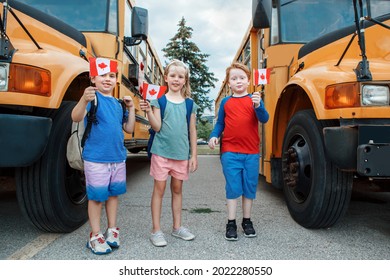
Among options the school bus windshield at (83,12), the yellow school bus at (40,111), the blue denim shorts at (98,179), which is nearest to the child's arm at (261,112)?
the blue denim shorts at (98,179)

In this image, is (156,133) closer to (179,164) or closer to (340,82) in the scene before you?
(179,164)

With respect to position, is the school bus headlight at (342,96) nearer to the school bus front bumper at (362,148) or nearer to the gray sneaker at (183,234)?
the school bus front bumper at (362,148)

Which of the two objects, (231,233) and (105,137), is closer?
(105,137)

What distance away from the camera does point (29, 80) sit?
67.5 inches

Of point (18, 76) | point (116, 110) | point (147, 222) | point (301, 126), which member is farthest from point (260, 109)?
point (18, 76)

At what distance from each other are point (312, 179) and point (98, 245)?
53.4 inches

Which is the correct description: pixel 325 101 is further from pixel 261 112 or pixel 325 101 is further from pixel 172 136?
pixel 172 136

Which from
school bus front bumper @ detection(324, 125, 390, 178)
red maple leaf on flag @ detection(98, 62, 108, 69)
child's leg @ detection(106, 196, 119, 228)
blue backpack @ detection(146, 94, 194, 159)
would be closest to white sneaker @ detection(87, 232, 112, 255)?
child's leg @ detection(106, 196, 119, 228)

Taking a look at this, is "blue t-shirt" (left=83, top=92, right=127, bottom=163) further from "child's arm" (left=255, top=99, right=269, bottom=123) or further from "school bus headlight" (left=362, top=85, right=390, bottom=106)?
"school bus headlight" (left=362, top=85, right=390, bottom=106)

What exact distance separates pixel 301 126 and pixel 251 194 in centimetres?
58

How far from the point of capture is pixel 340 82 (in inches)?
73.2

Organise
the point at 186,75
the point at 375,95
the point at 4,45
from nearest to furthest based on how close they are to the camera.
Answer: the point at 4,45
the point at 375,95
the point at 186,75

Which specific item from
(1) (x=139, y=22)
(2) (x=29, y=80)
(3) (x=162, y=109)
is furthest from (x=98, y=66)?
(1) (x=139, y=22)

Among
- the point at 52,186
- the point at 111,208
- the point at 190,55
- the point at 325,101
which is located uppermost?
the point at 190,55
